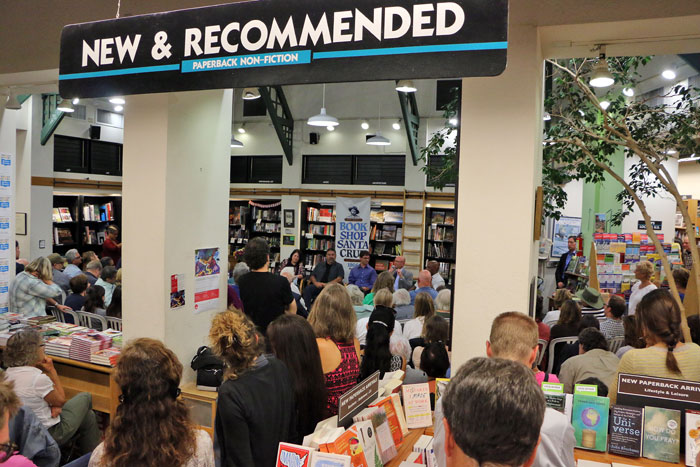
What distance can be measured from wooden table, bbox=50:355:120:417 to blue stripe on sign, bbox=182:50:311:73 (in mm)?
3055

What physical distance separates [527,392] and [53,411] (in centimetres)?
324

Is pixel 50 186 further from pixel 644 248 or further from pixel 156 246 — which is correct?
pixel 644 248

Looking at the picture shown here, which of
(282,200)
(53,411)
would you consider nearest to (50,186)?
(282,200)

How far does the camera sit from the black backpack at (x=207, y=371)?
418 centimetres

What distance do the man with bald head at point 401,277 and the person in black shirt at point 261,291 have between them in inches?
170

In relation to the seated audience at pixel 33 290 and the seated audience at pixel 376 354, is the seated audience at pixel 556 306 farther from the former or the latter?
the seated audience at pixel 33 290

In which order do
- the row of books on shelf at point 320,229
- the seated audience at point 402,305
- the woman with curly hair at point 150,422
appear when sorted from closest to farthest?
the woman with curly hair at point 150,422 < the seated audience at point 402,305 < the row of books on shelf at point 320,229

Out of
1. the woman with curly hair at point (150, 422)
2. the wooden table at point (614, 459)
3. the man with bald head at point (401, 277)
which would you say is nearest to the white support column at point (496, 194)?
the wooden table at point (614, 459)

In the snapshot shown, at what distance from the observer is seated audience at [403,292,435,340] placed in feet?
16.4

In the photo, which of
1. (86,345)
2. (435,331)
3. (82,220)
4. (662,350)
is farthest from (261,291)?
(82,220)

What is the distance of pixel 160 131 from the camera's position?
402 cm

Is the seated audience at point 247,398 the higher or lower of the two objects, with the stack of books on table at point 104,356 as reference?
higher

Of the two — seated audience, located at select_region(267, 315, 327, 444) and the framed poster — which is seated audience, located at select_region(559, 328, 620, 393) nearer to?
seated audience, located at select_region(267, 315, 327, 444)

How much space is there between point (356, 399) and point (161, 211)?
2.31m
